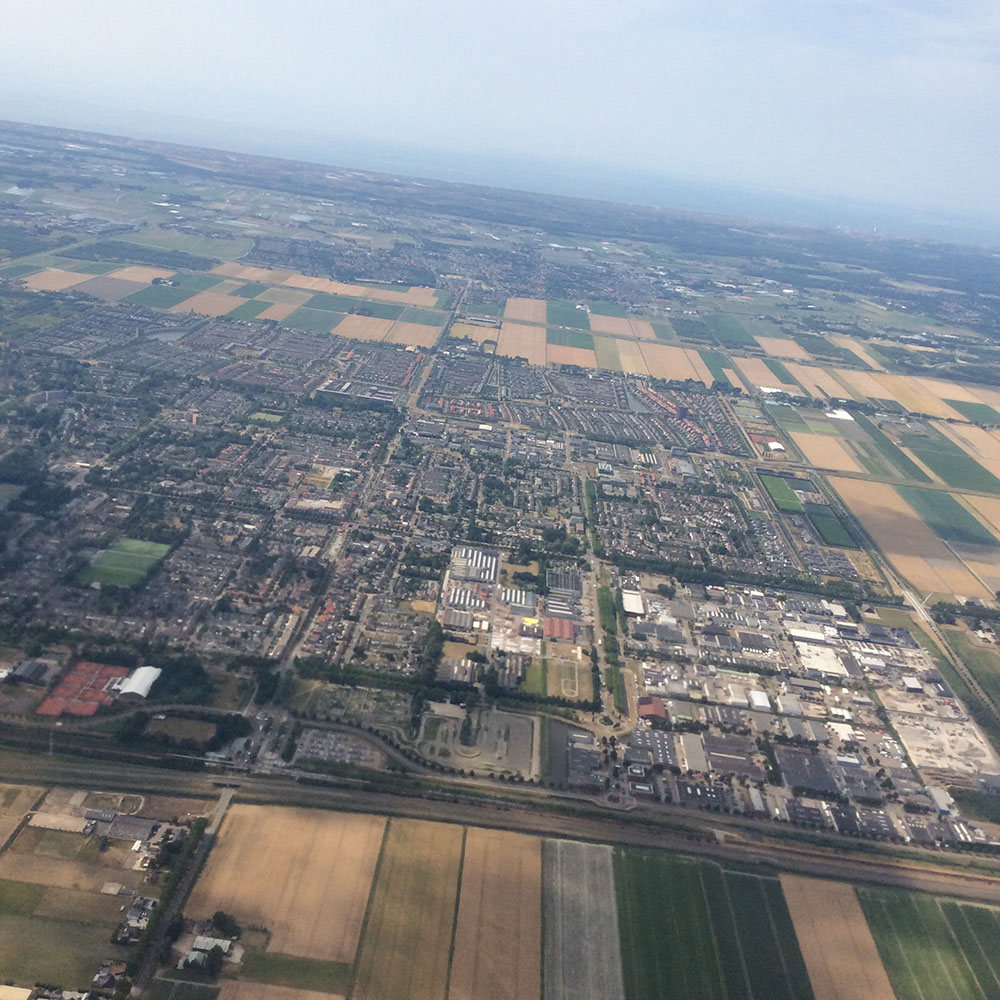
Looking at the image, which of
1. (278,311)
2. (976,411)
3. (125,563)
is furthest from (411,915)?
(976,411)

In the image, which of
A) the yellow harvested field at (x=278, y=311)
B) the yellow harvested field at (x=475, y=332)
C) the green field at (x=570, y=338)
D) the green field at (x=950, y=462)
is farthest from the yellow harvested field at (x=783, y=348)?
the yellow harvested field at (x=278, y=311)

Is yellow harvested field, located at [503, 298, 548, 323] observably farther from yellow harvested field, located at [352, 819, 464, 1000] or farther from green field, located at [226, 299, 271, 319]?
yellow harvested field, located at [352, 819, 464, 1000]

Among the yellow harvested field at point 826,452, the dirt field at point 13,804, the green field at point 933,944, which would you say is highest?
the yellow harvested field at point 826,452

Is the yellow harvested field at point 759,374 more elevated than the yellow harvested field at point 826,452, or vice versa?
the yellow harvested field at point 759,374

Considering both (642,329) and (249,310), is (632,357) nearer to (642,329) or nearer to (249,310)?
(642,329)

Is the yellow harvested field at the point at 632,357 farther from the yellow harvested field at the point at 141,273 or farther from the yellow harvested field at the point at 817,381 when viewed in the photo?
the yellow harvested field at the point at 141,273

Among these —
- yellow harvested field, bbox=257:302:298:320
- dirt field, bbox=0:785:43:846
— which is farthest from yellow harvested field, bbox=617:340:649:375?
dirt field, bbox=0:785:43:846

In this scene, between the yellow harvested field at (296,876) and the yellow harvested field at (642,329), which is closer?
the yellow harvested field at (296,876)
